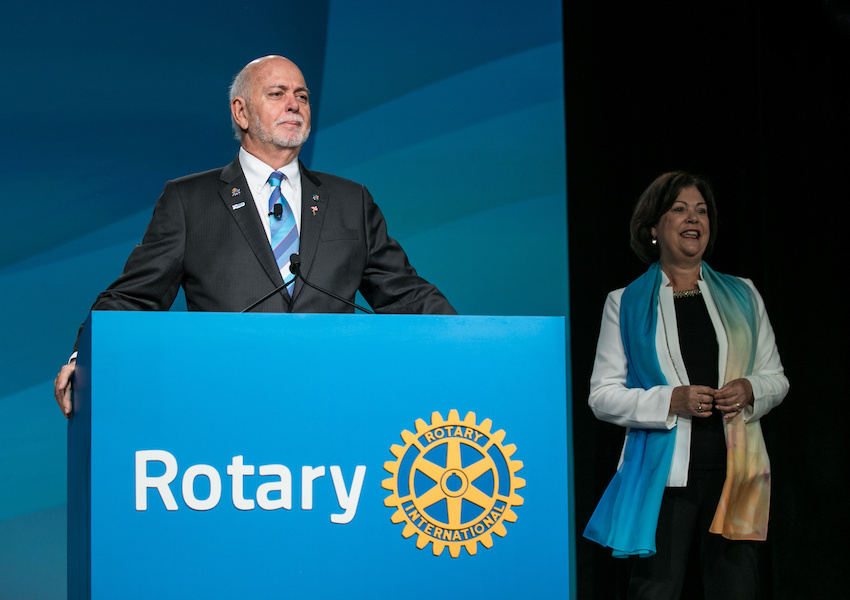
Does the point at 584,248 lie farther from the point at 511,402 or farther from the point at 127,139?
the point at 511,402

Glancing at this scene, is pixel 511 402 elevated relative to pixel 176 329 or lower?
lower

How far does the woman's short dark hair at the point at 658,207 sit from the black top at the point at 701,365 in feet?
0.83

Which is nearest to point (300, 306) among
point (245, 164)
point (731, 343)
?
point (245, 164)

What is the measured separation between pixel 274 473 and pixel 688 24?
2.76 meters

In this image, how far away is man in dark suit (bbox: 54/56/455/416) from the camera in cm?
208

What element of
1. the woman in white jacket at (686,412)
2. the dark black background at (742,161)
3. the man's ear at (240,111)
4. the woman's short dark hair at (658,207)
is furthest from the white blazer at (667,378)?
the man's ear at (240,111)

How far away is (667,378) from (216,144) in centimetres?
170

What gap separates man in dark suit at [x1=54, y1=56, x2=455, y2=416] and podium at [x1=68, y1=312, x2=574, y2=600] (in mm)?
471

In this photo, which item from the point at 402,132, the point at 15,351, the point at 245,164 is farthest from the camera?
the point at 402,132

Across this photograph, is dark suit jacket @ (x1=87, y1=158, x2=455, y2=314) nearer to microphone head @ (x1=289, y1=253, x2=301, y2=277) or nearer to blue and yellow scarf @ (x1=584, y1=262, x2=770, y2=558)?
microphone head @ (x1=289, y1=253, x2=301, y2=277)

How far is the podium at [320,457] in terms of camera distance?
→ 1.47 metres

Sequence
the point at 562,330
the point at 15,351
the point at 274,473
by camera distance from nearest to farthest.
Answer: the point at 274,473
the point at 562,330
the point at 15,351

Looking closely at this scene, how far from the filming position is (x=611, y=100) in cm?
363

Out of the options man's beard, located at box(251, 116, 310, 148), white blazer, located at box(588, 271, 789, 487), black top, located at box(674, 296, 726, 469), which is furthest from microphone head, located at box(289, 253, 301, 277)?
black top, located at box(674, 296, 726, 469)
